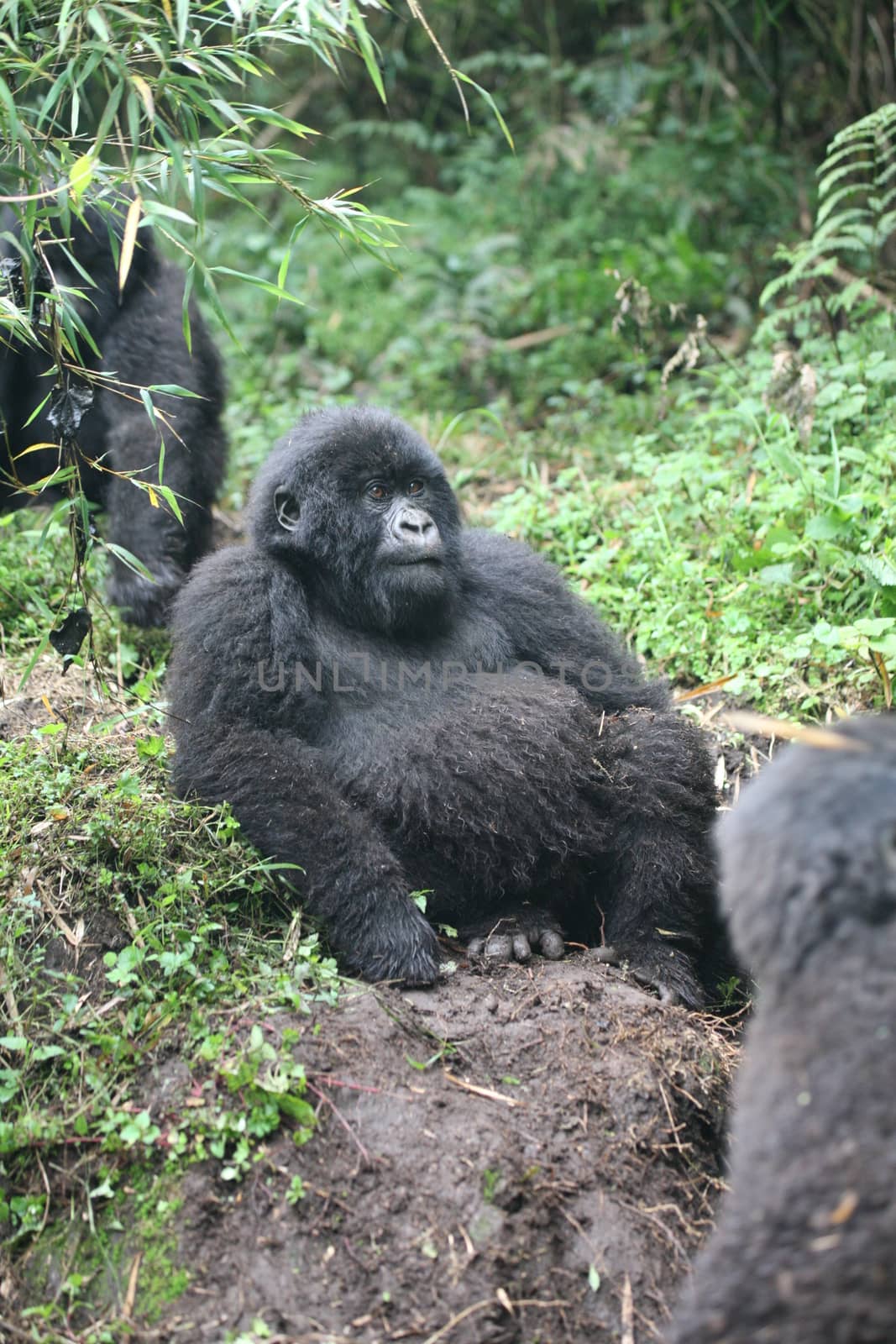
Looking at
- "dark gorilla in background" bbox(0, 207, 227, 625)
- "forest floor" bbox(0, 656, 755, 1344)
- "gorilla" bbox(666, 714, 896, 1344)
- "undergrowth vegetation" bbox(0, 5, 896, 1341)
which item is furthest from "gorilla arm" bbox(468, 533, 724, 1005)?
"dark gorilla in background" bbox(0, 207, 227, 625)

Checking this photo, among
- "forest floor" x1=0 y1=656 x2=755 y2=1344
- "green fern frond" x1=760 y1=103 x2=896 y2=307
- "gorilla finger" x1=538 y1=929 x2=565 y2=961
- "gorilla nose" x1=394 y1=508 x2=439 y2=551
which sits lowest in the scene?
"forest floor" x1=0 y1=656 x2=755 y2=1344

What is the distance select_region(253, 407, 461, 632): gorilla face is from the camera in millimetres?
4117

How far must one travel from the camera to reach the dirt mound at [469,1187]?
2.64 metres

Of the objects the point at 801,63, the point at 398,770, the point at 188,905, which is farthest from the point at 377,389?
the point at 188,905

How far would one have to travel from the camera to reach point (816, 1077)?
74.0 inches

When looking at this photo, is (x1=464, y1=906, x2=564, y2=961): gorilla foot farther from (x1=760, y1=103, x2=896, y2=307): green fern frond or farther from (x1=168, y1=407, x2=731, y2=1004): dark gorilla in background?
(x1=760, y1=103, x2=896, y2=307): green fern frond

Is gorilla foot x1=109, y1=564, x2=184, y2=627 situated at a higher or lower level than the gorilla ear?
lower

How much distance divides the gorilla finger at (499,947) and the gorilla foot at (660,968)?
0.93 feet

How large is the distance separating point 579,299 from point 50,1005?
624cm

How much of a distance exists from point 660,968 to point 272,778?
50.4 inches

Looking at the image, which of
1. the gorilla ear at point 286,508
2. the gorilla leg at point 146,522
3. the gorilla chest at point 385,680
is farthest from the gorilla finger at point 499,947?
the gorilla leg at point 146,522

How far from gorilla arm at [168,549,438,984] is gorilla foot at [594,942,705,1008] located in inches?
23.4

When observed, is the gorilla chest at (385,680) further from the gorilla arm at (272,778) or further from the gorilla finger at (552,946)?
the gorilla finger at (552,946)

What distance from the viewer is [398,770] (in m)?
3.88
